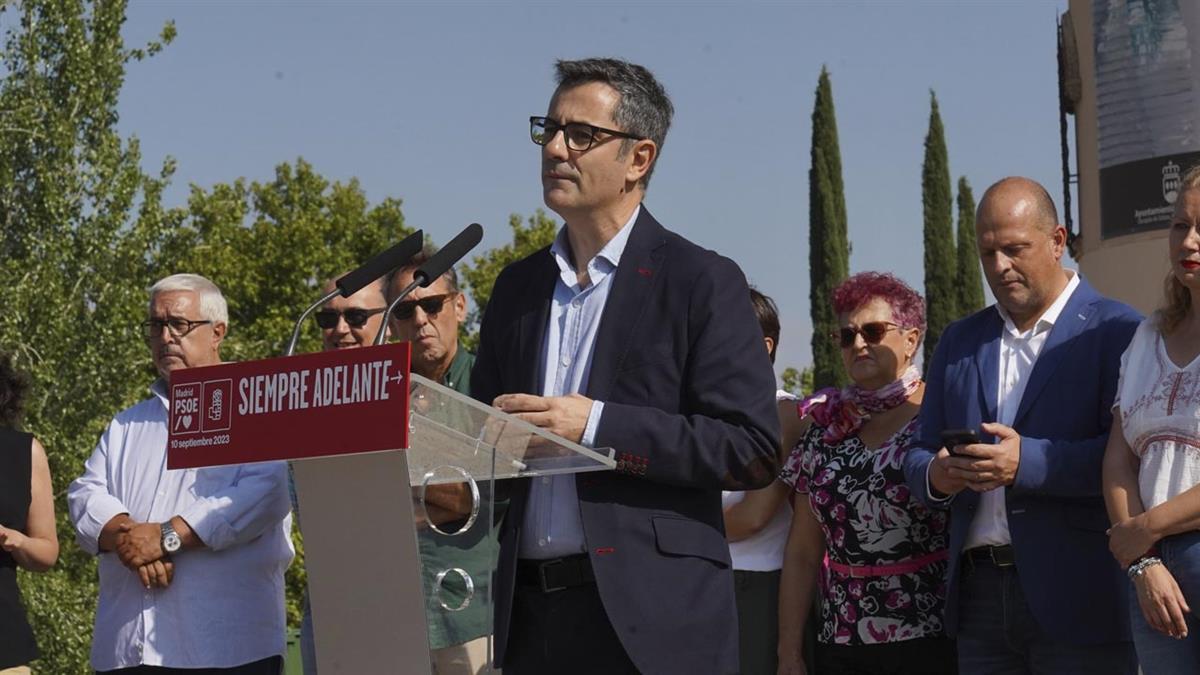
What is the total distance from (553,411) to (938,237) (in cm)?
4156

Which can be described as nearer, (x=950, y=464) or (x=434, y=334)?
(x=950, y=464)

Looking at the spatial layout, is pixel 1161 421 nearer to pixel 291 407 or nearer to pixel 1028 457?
pixel 1028 457

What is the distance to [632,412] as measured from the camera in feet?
11.5

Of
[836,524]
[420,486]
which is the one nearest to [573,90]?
Result: [420,486]

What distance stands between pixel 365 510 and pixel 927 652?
241 centimetres

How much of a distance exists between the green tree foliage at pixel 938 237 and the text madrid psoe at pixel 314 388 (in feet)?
129

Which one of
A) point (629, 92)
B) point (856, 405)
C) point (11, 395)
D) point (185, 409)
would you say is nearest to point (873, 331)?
point (856, 405)

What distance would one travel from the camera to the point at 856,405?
5.52 meters

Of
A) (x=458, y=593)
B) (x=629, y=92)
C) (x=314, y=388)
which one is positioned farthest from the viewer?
(x=629, y=92)

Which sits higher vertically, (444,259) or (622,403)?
(444,259)

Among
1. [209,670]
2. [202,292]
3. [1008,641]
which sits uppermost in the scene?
[202,292]

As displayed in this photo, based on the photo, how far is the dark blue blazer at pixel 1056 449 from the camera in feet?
14.1

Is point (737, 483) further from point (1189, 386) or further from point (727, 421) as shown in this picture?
point (1189, 386)

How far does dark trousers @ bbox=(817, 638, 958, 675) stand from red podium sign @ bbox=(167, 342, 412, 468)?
2.51 meters
